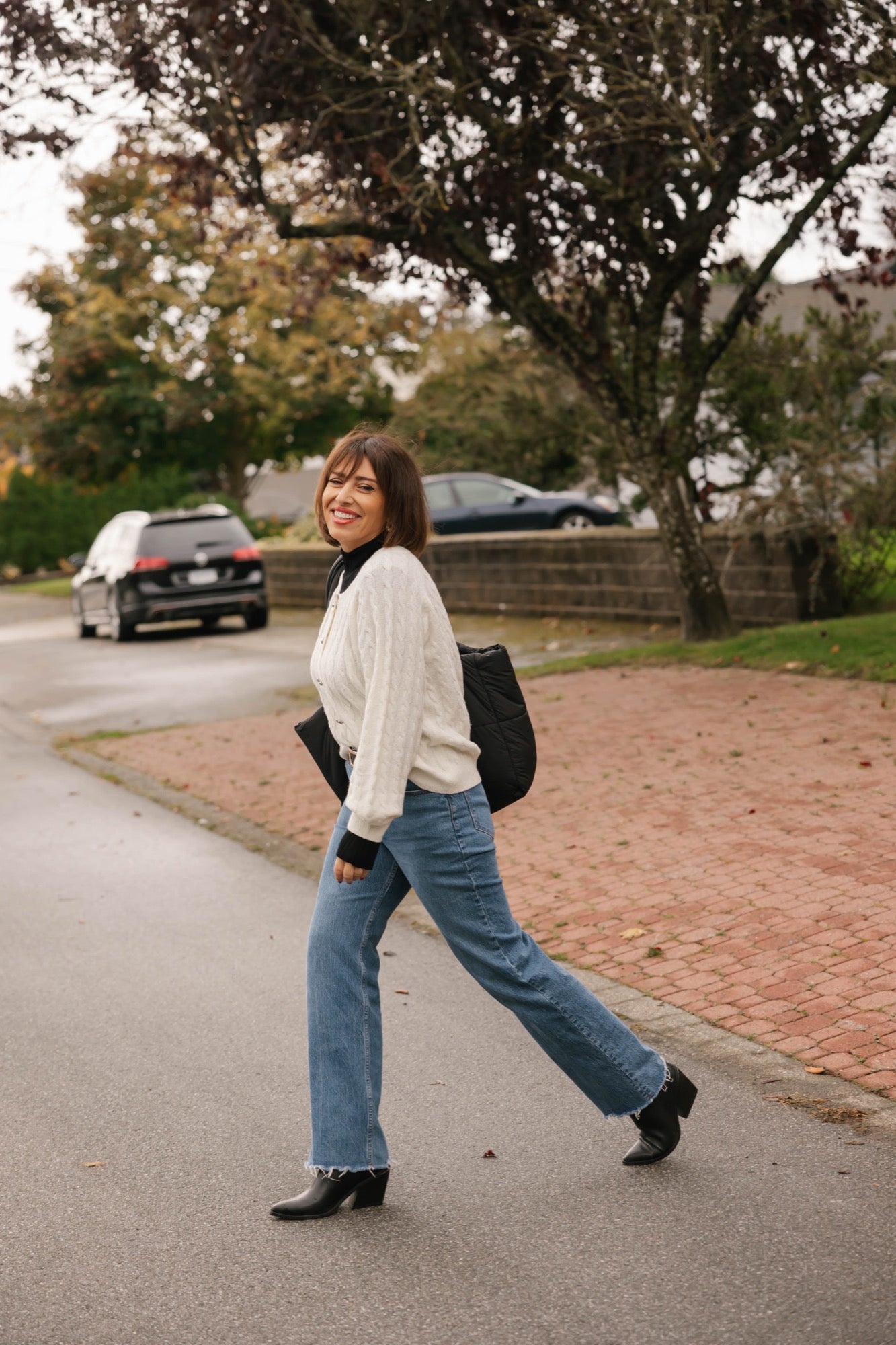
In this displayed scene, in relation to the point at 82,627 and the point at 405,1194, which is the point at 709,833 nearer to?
the point at 405,1194

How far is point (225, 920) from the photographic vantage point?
274 inches

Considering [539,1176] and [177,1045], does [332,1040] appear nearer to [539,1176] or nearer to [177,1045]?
[539,1176]

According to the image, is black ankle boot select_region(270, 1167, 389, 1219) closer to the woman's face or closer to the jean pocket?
the jean pocket

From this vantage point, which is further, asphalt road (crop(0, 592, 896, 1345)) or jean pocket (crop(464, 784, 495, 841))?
jean pocket (crop(464, 784, 495, 841))

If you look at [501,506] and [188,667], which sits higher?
[501,506]

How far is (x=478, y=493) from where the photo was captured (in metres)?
24.7

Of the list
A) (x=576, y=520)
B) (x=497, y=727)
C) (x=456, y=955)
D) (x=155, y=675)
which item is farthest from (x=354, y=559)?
(x=576, y=520)

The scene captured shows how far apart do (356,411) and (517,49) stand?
31.0 m

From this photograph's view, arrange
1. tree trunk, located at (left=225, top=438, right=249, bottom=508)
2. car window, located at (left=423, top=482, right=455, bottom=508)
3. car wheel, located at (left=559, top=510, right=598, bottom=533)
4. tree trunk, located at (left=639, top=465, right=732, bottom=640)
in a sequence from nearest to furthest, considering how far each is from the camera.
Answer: tree trunk, located at (left=639, top=465, right=732, bottom=640) < car window, located at (left=423, top=482, right=455, bottom=508) < car wheel, located at (left=559, top=510, right=598, bottom=533) < tree trunk, located at (left=225, top=438, right=249, bottom=508)

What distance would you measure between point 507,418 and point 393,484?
21.6m

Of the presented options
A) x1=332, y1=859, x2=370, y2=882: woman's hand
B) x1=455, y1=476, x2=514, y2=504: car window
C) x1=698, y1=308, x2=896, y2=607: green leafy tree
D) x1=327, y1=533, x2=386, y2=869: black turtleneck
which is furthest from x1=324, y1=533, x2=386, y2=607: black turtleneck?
x1=455, y1=476, x2=514, y2=504: car window

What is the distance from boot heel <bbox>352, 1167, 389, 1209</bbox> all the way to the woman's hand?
777 mm

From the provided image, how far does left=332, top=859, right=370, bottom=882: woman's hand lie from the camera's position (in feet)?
12.1

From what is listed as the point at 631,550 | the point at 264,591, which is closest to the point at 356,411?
the point at 264,591
